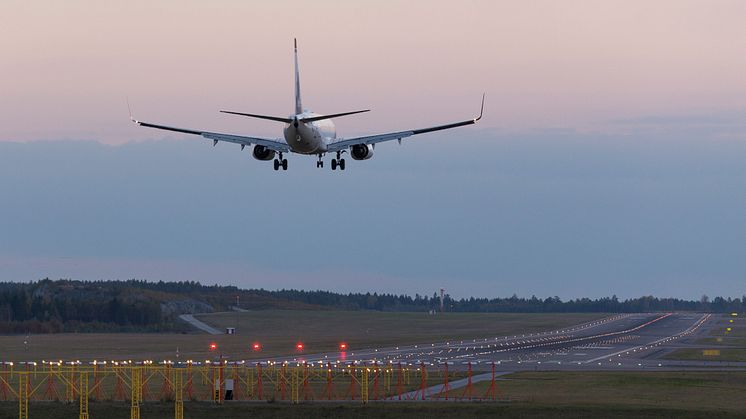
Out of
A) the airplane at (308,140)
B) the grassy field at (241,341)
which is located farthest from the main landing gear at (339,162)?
the grassy field at (241,341)

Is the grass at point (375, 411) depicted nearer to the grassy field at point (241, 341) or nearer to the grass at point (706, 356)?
the grass at point (706, 356)

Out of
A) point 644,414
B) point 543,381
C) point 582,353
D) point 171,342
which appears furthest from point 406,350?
point 644,414

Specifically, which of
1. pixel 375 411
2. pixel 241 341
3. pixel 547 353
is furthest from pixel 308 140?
pixel 241 341

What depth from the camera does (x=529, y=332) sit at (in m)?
182

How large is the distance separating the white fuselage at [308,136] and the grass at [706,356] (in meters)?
48.8

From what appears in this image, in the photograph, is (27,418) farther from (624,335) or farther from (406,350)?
(624,335)

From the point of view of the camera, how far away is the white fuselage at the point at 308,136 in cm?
7454

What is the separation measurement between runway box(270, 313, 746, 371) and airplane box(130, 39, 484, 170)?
1892 centimetres

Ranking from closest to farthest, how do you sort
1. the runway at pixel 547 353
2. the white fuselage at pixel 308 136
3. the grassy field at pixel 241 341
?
the white fuselage at pixel 308 136 < the runway at pixel 547 353 < the grassy field at pixel 241 341

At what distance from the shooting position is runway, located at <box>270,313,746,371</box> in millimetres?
103312

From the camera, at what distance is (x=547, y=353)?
399ft

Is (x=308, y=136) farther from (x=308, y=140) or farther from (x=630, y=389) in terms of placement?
(x=630, y=389)

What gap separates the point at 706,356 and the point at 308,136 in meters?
57.2

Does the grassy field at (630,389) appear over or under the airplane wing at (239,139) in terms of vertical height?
under
